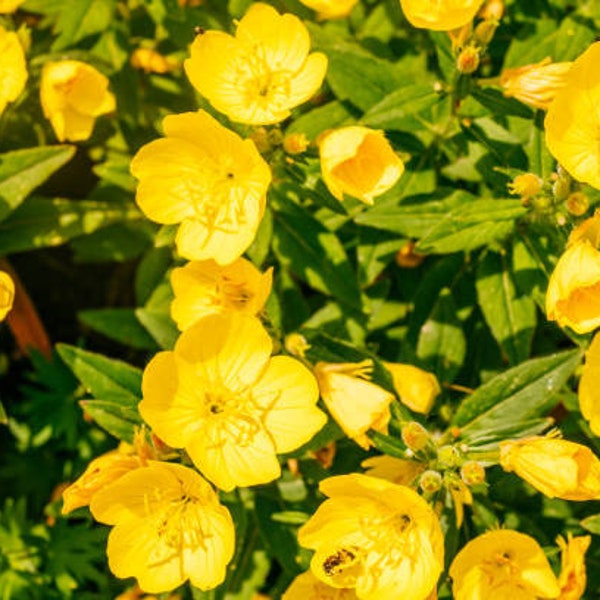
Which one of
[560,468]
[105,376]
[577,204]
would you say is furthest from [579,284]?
[105,376]

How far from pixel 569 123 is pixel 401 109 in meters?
0.46

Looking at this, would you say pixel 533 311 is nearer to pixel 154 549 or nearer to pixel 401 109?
pixel 401 109

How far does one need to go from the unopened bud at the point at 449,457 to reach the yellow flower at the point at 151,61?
65.3 inches

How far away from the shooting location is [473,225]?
2406 mm

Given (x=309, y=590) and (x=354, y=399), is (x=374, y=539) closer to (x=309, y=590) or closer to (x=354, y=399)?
(x=309, y=590)

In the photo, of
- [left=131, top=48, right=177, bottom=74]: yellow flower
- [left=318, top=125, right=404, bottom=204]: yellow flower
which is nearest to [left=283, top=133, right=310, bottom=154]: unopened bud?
[left=318, top=125, right=404, bottom=204]: yellow flower

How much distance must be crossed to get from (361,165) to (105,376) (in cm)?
89

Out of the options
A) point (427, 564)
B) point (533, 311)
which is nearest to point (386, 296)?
point (533, 311)

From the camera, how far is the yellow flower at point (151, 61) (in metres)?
3.08

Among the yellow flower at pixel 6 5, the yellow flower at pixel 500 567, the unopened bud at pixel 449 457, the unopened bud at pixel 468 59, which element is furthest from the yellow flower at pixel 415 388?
the yellow flower at pixel 6 5

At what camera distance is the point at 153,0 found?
2.84 meters

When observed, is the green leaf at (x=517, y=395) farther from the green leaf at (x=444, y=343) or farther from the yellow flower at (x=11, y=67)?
the yellow flower at (x=11, y=67)

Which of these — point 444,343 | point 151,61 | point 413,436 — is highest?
point 151,61

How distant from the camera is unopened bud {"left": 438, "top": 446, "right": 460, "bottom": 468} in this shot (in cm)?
215
